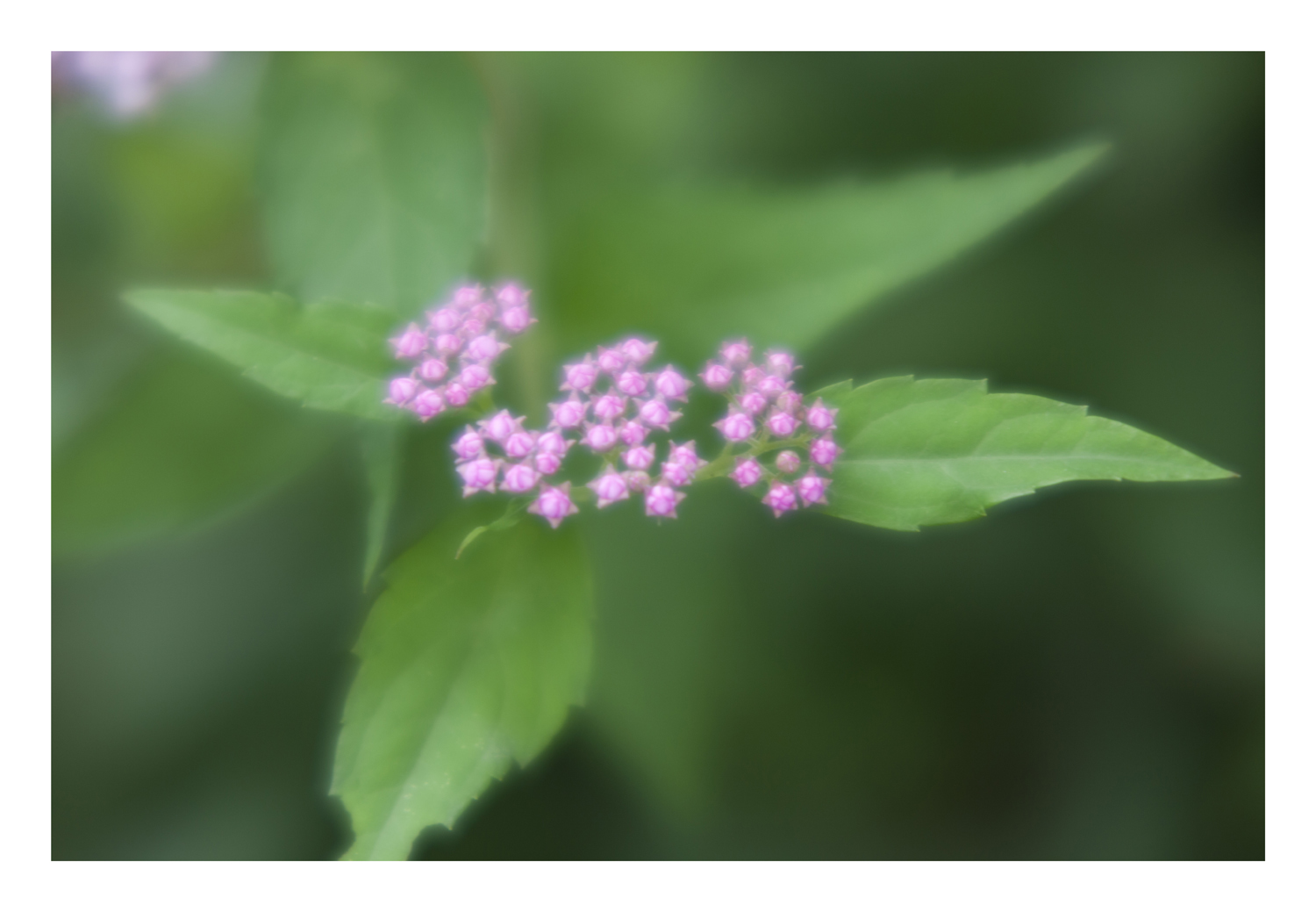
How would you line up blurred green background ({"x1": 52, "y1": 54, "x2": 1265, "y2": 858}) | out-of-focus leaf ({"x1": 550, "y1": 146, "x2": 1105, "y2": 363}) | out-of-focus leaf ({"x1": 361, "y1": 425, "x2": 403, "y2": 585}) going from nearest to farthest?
1. out-of-focus leaf ({"x1": 361, "y1": 425, "x2": 403, "y2": 585})
2. out-of-focus leaf ({"x1": 550, "y1": 146, "x2": 1105, "y2": 363})
3. blurred green background ({"x1": 52, "y1": 54, "x2": 1265, "y2": 858})

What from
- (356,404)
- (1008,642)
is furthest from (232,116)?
(1008,642)

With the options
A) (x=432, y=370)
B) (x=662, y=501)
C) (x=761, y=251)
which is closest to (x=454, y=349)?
(x=432, y=370)

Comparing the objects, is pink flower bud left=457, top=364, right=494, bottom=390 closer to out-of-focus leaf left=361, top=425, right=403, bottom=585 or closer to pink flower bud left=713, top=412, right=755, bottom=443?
out-of-focus leaf left=361, top=425, right=403, bottom=585

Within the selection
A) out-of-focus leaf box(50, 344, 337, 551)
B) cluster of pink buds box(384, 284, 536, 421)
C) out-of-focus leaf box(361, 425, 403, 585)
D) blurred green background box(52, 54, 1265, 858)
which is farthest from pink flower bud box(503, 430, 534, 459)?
blurred green background box(52, 54, 1265, 858)

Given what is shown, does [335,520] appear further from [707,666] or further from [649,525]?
[707,666]

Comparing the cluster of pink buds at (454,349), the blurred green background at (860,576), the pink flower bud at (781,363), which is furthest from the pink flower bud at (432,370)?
the blurred green background at (860,576)

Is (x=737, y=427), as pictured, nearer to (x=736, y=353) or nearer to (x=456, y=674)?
(x=736, y=353)
